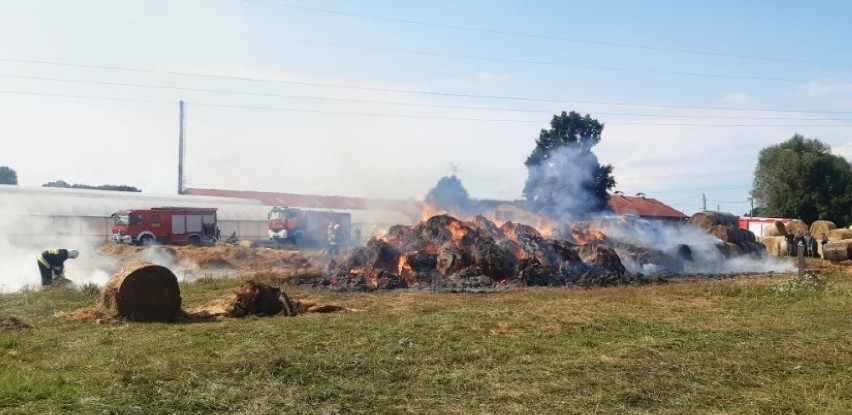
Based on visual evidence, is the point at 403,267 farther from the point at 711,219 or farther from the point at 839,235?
the point at 839,235

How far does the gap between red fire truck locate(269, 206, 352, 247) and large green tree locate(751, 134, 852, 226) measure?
Answer: 1684 inches

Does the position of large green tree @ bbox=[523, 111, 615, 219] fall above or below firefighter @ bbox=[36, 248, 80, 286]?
above

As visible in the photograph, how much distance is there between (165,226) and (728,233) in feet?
119

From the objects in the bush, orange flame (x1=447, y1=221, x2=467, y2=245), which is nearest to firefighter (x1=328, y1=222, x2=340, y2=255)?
orange flame (x1=447, y1=221, x2=467, y2=245)

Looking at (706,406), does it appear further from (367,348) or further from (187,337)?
(187,337)

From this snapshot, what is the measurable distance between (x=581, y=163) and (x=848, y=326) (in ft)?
134

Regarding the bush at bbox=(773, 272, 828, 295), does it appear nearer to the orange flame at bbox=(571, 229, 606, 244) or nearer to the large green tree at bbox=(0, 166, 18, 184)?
the orange flame at bbox=(571, 229, 606, 244)

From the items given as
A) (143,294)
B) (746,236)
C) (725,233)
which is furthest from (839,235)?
(143,294)

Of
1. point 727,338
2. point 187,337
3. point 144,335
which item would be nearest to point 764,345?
point 727,338

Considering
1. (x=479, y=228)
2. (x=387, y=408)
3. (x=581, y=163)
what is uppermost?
(x=581, y=163)

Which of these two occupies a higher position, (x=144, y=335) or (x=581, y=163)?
(x=581, y=163)

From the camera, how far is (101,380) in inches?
359

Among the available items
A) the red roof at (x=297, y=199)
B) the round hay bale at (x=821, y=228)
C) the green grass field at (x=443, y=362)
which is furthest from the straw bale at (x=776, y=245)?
the red roof at (x=297, y=199)

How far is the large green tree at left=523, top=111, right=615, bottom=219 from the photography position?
4856 centimetres
